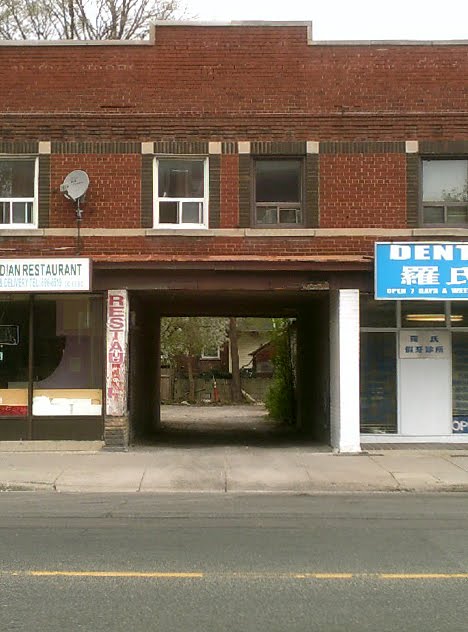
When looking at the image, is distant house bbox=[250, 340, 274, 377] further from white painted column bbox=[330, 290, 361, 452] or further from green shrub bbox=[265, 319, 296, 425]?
white painted column bbox=[330, 290, 361, 452]

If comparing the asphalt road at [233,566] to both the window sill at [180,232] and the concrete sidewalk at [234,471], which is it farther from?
the window sill at [180,232]

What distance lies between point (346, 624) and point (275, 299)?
510 inches

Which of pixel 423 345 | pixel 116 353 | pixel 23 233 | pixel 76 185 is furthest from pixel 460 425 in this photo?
pixel 23 233

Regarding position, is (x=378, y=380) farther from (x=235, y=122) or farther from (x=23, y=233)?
(x=23, y=233)

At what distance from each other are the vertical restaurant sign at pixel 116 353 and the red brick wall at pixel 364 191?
13.2 ft

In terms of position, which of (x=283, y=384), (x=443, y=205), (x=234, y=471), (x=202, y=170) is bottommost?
(x=234, y=471)

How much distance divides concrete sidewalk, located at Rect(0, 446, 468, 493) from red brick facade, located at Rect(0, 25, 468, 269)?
3.71m

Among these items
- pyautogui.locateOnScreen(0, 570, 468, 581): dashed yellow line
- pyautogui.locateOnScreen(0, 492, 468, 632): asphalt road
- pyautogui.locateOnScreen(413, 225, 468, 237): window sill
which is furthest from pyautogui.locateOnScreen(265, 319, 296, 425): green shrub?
pyautogui.locateOnScreen(0, 570, 468, 581): dashed yellow line

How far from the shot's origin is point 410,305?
15.6 m

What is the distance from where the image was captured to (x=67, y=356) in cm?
1505

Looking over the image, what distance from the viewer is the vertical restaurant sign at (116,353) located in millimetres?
14445

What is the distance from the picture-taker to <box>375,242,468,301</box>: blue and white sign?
14.2m

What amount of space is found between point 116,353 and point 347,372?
4.20m

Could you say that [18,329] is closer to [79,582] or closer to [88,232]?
A: [88,232]
